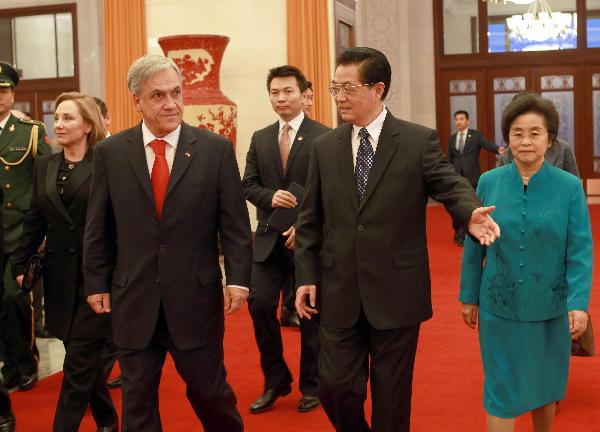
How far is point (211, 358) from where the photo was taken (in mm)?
3145

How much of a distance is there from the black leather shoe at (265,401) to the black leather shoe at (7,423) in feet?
3.62

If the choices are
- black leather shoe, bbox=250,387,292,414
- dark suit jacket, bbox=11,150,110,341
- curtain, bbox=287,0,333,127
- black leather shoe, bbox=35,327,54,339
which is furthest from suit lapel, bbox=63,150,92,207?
curtain, bbox=287,0,333,127

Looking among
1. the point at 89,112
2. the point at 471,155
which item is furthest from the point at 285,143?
the point at 471,155

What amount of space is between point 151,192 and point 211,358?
0.61 metres

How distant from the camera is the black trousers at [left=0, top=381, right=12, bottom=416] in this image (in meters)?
3.98

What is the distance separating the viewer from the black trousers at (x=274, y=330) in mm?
4395

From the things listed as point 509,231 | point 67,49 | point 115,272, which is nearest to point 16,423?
point 115,272

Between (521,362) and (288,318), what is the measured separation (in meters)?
3.19

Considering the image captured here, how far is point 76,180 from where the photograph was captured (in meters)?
3.83

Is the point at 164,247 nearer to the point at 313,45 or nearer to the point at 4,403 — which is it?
the point at 4,403

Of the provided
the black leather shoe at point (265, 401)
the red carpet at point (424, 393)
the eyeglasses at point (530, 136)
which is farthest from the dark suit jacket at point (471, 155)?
the eyeglasses at point (530, 136)

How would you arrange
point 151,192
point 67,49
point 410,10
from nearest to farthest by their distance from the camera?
point 151,192
point 67,49
point 410,10

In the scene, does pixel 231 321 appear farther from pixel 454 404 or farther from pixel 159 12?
pixel 159 12

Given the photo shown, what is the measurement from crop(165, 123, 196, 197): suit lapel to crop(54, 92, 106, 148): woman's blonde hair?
909mm
